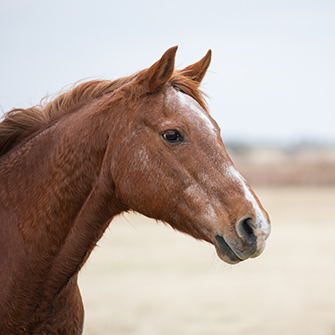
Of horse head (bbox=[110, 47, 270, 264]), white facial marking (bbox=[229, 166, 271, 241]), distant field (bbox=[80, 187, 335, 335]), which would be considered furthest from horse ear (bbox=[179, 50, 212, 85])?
distant field (bbox=[80, 187, 335, 335])

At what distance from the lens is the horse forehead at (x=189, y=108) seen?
2.48 m

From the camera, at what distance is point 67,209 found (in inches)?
104

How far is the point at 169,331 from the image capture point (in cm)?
807

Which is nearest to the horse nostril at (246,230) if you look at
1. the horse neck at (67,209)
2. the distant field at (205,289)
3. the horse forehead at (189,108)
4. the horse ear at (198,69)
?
the horse forehead at (189,108)

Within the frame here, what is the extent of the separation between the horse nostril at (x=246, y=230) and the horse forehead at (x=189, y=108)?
0.56 meters

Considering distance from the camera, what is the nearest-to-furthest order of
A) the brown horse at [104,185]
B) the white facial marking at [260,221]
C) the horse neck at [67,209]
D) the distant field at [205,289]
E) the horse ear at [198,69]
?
the white facial marking at [260,221]
the brown horse at [104,185]
the horse neck at [67,209]
the horse ear at [198,69]
the distant field at [205,289]

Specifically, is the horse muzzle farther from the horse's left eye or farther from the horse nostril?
the horse's left eye

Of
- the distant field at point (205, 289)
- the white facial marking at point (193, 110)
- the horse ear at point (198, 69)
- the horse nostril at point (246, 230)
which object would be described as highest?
the horse ear at point (198, 69)

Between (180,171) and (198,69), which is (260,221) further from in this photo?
(198,69)

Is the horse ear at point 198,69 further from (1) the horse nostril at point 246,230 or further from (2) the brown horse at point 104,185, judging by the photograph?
(1) the horse nostril at point 246,230

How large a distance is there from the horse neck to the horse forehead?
18.2 inches

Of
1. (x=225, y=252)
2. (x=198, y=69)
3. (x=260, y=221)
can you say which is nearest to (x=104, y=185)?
(x=225, y=252)

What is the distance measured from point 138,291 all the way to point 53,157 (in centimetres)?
869

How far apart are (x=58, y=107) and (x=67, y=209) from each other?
0.77 metres
